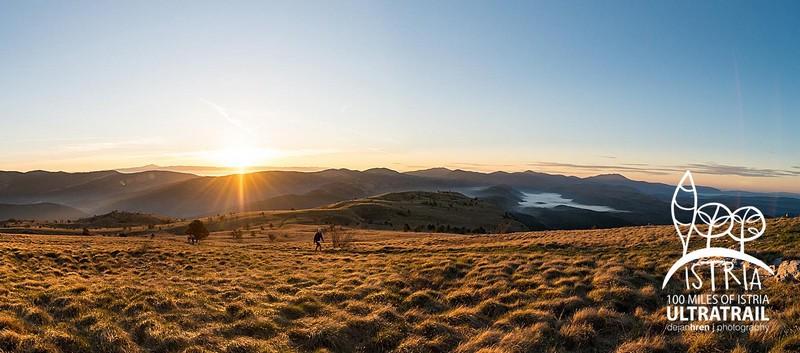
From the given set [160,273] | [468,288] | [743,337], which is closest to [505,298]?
[468,288]

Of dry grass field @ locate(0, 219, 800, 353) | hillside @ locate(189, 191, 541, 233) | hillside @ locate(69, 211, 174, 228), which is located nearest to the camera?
dry grass field @ locate(0, 219, 800, 353)

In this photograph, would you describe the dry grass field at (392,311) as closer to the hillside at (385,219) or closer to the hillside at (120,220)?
the hillside at (385,219)

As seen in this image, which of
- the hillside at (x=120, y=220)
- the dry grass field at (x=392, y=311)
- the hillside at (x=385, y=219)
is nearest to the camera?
the dry grass field at (x=392, y=311)

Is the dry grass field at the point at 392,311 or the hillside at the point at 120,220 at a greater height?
the dry grass field at the point at 392,311

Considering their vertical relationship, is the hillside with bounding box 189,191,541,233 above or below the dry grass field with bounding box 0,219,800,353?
below

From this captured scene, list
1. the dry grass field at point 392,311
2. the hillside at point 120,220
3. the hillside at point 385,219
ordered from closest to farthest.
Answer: the dry grass field at point 392,311 → the hillside at point 385,219 → the hillside at point 120,220

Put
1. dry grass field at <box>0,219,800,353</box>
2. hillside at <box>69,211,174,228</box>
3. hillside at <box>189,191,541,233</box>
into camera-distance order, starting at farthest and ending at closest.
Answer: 1. hillside at <box>69,211,174,228</box>
2. hillside at <box>189,191,541,233</box>
3. dry grass field at <box>0,219,800,353</box>

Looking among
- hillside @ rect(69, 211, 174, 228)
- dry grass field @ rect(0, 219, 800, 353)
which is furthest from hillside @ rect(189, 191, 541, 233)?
dry grass field @ rect(0, 219, 800, 353)

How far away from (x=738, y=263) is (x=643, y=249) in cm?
730

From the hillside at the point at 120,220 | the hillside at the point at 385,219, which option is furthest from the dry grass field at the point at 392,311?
the hillside at the point at 120,220

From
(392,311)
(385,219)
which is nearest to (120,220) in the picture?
(385,219)

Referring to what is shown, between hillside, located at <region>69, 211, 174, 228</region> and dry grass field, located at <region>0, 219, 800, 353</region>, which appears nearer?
dry grass field, located at <region>0, 219, 800, 353</region>

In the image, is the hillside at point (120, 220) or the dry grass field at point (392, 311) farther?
the hillside at point (120, 220)

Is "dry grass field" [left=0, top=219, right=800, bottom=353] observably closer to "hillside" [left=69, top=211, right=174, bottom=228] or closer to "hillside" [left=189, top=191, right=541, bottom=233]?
"hillside" [left=189, top=191, right=541, bottom=233]
